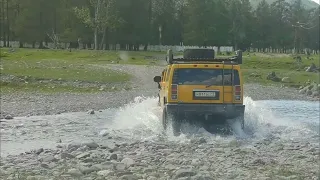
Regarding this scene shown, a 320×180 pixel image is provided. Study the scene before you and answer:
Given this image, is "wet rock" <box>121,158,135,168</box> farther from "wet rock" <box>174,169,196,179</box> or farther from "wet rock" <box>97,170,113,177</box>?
"wet rock" <box>174,169,196,179</box>

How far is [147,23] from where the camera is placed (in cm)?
9462

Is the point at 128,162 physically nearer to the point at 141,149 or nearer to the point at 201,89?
the point at 141,149

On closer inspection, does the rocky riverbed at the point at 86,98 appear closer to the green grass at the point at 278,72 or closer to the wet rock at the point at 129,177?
the green grass at the point at 278,72

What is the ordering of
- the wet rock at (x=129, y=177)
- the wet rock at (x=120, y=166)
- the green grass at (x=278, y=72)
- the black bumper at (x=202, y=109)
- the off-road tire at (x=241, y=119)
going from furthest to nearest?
the green grass at (x=278, y=72) → the off-road tire at (x=241, y=119) → the black bumper at (x=202, y=109) → the wet rock at (x=120, y=166) → the wet rock at (x=129, y=177)

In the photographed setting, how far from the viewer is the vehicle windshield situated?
1549 centimetres

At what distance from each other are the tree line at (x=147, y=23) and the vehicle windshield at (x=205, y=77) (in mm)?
60148

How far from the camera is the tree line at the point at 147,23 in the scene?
8619cm

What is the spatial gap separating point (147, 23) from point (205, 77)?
80.1 meters

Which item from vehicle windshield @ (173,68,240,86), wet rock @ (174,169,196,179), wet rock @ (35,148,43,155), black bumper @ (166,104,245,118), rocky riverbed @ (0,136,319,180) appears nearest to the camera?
wet rock @ (174,169,196,179)

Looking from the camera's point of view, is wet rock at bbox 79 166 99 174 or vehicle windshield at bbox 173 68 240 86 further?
vehicle windshield at bbox 173 68 240 86

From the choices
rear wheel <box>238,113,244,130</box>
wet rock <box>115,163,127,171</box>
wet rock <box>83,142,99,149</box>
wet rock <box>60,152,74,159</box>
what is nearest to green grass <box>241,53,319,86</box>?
rear wheel <box>238,113,244,130</box>

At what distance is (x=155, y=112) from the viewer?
18.8m

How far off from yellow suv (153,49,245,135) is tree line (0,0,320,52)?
197ft

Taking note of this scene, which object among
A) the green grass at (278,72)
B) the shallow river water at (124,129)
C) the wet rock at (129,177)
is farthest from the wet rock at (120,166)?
the green grass at (278,72)
